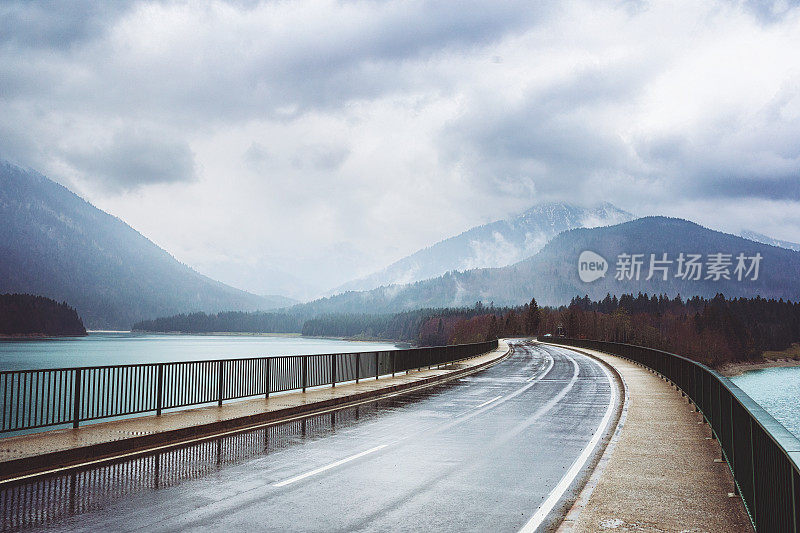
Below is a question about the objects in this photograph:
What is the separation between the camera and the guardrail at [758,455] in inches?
183

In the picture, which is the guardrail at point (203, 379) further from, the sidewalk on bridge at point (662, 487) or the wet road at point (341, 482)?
the sidewalk on bridge at point (662, 487)

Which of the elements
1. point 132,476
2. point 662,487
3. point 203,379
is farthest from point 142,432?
point 662,487

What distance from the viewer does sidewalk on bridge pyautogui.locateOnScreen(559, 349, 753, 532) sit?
6828 mm

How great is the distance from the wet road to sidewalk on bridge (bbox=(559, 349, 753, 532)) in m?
0.49

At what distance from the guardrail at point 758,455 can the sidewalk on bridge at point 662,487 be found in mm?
313

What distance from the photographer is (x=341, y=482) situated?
877 centimetres

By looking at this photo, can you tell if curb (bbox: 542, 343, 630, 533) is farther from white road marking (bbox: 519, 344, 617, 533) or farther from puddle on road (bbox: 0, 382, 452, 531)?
puddle on road (bbox: 0, 382, 452, 531)

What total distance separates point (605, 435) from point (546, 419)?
258 centimetres

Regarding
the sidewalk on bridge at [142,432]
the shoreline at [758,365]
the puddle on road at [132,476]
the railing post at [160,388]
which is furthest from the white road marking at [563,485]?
the shoreline at [758,365]

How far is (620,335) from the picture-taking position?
590 feet

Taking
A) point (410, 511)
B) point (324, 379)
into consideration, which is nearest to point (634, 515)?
point (410, 511)

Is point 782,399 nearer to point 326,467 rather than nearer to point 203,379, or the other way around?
point 203,379

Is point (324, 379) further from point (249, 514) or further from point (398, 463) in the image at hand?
point (249, 514)

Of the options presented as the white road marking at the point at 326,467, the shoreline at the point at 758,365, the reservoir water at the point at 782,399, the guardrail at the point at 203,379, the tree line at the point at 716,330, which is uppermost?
the guardrail at the point at 203,379
